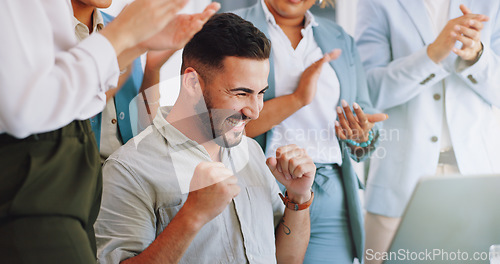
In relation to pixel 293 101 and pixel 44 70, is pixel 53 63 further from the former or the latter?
pixel 293 101

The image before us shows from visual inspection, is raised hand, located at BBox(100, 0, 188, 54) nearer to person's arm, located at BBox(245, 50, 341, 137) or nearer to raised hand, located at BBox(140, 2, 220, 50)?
raised hand, located at BBox(140, 2, 220, 50)

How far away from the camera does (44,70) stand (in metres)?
0.60

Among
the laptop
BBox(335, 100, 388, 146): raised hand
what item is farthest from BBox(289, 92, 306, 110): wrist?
the laptop

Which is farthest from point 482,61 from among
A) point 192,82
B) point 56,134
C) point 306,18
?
point 56,134

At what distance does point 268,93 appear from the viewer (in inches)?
46.6

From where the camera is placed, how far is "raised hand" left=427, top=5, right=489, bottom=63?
4.86 ft

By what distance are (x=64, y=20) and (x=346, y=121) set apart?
2.76 feet

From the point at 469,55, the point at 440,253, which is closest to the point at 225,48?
the point at 440,253

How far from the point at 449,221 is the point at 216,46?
1.77 feet

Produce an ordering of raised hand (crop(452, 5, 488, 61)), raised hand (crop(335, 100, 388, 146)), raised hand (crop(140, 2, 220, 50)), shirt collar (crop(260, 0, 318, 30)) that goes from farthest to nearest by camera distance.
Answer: raised hand (crop(452, 5, 488, 61)), raised hand (crop(335, 100, 388, 146)), shirt collar (crop(260, 0, 318, 30)), raised hand (crop(140, 2, 220, 50))

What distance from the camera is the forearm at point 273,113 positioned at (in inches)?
45.5

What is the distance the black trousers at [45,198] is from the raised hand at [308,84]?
0.67 meters

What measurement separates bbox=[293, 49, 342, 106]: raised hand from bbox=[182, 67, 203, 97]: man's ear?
33 cm

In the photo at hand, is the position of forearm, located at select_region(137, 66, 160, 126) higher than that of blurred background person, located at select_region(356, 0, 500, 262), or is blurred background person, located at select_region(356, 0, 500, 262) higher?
forearm, located at select_region(137, 66, 160, 126)
